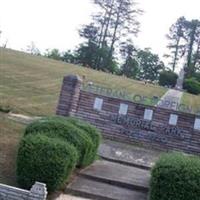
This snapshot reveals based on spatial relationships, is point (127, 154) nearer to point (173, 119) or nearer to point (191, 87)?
point (173, 119)

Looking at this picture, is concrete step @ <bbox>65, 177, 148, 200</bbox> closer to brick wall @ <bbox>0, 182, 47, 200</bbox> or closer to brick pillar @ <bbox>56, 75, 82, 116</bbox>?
brick wall @ <bbox>0, 182, 47, 200</bbox>

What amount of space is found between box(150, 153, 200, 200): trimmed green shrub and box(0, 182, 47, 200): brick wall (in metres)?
2.28

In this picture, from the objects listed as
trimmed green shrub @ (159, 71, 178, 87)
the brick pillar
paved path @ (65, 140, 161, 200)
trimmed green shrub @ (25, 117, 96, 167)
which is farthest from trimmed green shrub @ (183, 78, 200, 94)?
trimmed green shrub @ (25, 117, 96, 167)

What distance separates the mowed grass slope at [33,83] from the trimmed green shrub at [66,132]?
714 centimetres

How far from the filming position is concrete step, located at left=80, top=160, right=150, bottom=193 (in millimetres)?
13383

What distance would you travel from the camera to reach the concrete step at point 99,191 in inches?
487

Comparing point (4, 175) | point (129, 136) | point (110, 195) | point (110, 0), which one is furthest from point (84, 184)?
point (110, 0)

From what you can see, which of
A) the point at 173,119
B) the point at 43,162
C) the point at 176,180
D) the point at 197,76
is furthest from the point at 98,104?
the point at 197,76

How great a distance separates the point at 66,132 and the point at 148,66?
63.6m

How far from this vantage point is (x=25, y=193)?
1030cm

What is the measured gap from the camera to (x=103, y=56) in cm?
6656

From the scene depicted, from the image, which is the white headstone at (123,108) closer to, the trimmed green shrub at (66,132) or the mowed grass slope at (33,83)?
the mowed grass slope at (33,83)

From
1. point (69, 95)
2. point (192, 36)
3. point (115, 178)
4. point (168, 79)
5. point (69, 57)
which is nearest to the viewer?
point (115, 178)

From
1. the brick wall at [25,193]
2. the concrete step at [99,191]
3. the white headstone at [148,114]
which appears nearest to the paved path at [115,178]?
the concrete step at [99,191]
